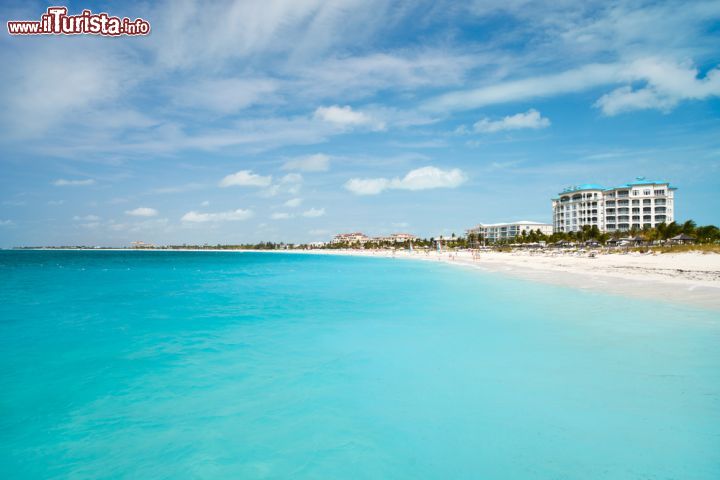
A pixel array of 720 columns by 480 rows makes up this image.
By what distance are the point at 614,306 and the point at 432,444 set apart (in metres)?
14.6

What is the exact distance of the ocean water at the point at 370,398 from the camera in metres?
5.39

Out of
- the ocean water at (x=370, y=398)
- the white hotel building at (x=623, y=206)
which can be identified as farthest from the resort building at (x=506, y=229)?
the ocean water at (x=370, y=398)

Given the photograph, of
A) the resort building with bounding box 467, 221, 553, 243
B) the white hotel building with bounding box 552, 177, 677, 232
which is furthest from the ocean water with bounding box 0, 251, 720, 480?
the resort building with bounding box 467, 221, 553, 243

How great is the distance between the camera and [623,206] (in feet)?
306

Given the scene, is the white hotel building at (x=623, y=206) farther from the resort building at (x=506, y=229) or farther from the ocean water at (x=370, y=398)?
the ocean water at (x=370, y=398)

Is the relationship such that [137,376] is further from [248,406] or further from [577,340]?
[577,340]

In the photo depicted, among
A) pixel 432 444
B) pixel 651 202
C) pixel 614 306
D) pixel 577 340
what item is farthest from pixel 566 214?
pixel 432 444

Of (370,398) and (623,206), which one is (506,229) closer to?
(623,206)

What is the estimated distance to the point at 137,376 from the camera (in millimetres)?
9156

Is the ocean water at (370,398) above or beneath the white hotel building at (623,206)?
beneath

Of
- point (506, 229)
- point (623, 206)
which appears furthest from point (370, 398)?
point (506, 229)

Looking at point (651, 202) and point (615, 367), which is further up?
point (651, 202)

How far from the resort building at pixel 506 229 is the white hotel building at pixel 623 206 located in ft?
89.9

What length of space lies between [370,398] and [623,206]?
10548 centimetres
